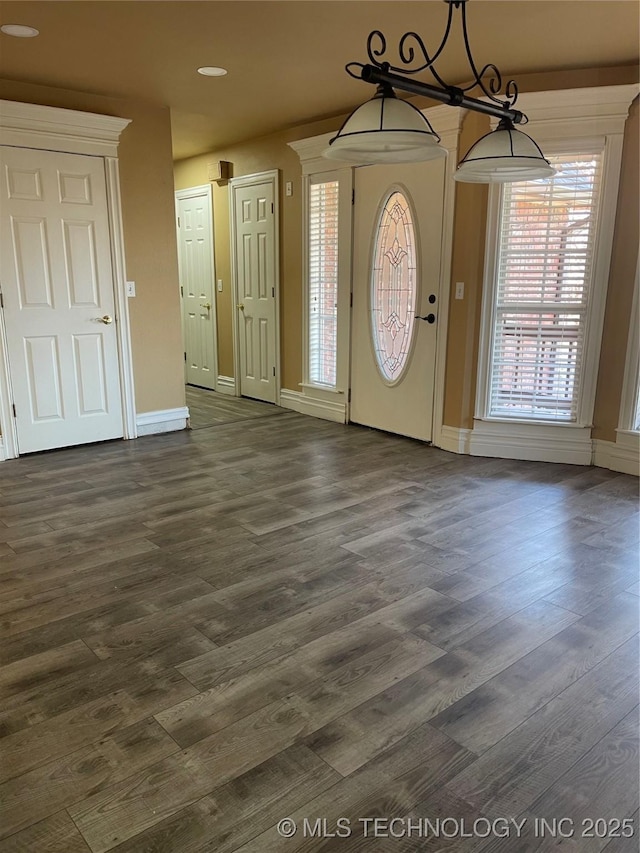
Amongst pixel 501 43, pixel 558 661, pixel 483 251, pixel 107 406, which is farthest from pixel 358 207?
pixel 558 661

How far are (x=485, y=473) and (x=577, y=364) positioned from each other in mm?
1029

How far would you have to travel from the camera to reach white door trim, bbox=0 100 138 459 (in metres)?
4.20

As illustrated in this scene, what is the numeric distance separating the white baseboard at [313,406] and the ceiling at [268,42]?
2.55 metres

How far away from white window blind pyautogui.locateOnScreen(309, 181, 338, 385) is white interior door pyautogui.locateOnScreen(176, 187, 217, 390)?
1.70m

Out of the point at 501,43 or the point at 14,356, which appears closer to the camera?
the point at 501,43

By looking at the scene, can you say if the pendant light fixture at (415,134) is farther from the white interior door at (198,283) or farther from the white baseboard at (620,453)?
the white interior door at (198,283)

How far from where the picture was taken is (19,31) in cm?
334

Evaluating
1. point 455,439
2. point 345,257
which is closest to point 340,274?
point 345,257

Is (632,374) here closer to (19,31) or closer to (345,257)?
(345,257)

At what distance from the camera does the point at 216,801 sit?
5.27 ft

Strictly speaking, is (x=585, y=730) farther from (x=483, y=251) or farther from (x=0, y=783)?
(x=483, y=251)

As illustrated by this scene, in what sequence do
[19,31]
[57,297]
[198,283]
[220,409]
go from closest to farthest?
[19,31]
[57,297]
[220,409]
[198,283]

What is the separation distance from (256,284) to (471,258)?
2.64 meters

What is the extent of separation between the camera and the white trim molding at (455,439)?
4688 mm
